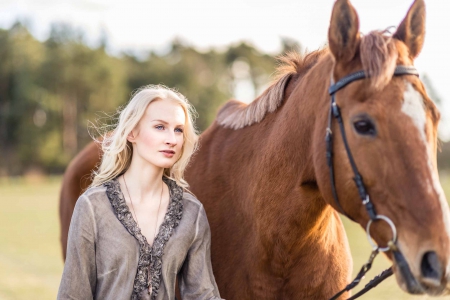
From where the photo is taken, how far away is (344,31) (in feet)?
6.86

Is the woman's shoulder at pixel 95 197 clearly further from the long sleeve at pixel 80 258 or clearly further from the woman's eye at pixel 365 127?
the woman's eye at pixel 365 127

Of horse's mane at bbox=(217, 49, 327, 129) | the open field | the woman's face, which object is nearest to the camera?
the woman's face

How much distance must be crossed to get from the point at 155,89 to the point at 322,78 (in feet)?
2.92

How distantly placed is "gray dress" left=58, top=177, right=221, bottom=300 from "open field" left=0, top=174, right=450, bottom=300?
1.21 metres

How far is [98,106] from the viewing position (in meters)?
40.3

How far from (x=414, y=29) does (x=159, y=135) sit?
51.5 inches

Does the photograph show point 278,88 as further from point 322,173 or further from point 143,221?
point 143,221

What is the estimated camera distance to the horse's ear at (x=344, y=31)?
2.05 metres

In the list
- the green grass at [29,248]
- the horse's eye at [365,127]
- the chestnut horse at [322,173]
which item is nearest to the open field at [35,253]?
the green grass at [29,248]

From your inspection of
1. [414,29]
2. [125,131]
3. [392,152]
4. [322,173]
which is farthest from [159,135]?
[414,29]

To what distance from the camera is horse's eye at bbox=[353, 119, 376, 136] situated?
1931mm

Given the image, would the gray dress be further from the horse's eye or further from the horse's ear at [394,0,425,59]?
the horse's ear at [394,0,425,59]

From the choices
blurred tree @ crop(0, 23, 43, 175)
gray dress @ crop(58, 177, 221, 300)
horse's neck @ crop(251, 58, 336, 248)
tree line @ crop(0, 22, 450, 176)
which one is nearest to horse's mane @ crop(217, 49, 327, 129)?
horse's neck @ crop(251, 58, 336, 248)

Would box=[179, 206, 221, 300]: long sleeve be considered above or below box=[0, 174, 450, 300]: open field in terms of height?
above
